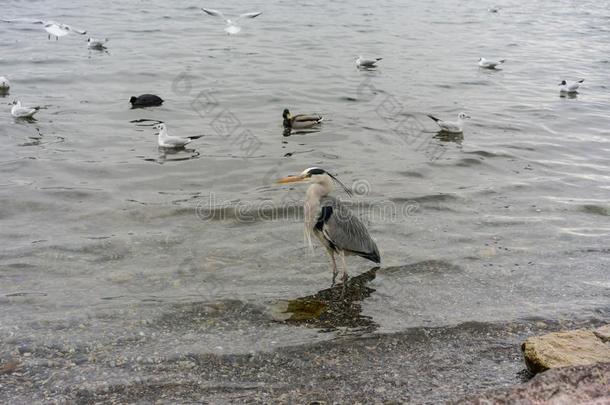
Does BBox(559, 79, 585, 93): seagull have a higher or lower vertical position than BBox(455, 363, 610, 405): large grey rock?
higher

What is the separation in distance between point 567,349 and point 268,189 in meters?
6.92

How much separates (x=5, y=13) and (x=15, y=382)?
24.2 meters

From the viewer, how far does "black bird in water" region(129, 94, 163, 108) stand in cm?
1593

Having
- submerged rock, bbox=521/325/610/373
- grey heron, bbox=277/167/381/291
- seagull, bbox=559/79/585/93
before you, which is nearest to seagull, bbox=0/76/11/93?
grey heron, bbox=277/167/381/291

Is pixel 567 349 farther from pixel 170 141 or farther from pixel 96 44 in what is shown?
pixel 96 44

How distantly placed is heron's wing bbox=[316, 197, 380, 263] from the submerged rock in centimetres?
275

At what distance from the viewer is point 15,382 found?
5.89 metres

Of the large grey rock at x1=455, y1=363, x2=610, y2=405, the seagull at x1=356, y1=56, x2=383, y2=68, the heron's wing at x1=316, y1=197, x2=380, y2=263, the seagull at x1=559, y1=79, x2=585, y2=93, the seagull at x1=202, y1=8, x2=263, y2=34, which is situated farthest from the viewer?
the seagull at x1=202, y1=8, x2=263, y2=34

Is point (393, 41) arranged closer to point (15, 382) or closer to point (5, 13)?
point (5, 13)

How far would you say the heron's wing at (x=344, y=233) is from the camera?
8406 mm

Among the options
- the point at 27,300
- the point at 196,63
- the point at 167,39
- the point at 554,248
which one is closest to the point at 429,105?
the point at 196,63

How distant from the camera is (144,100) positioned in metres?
15.9

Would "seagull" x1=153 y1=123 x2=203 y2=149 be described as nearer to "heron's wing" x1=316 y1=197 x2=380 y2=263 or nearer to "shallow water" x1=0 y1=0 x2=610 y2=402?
"shallow water" x1=0 y1=0 x2=610 y2=402

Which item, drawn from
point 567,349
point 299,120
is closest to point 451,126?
point 299,120
